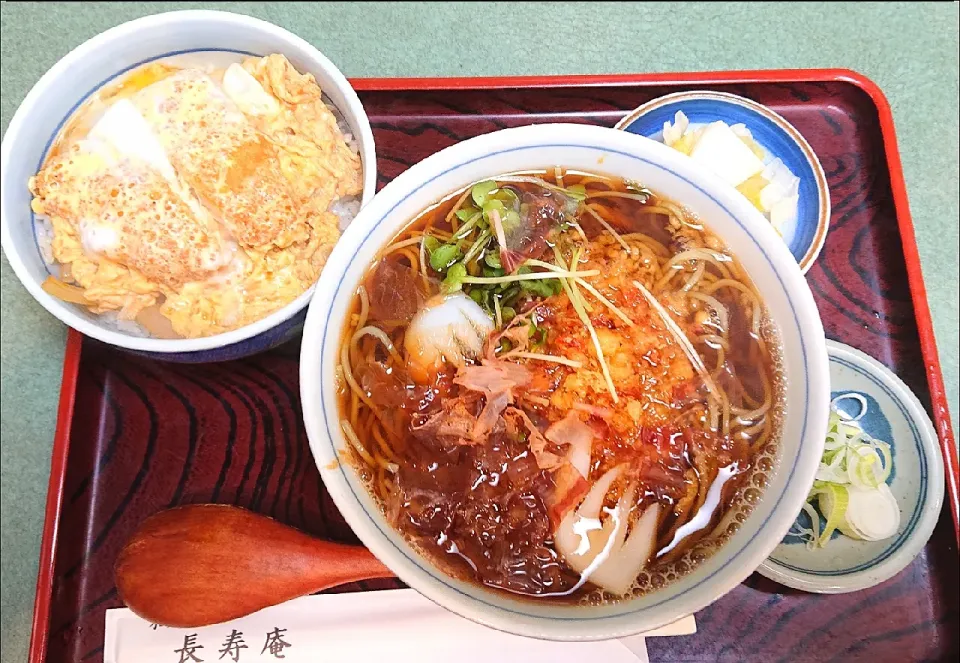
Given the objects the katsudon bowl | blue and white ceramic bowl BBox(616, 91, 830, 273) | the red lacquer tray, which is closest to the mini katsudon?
the katsudon bowl

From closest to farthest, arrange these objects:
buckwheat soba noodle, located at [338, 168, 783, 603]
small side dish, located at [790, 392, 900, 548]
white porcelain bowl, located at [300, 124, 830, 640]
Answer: white porcelain bowl, located at [300, 124, 830, 640] < buckwheat soba noodle, located at [338, 168, 783, 603] < small side dish, located at [790, 392, 900, 548]

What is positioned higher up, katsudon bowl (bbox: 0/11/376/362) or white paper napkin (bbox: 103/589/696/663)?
katsudon bowl (bbox: 0/11/376/362)

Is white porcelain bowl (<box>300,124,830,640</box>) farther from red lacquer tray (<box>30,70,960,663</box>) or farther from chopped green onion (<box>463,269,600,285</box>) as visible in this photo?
red lacquer tray (<box>30,70,960,663</box>)

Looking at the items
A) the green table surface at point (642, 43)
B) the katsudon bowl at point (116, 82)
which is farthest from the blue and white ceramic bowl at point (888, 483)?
the katsudon bowl at point (116, 82)

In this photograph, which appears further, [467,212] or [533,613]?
[467,212]

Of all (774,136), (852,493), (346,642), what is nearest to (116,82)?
(346,642)

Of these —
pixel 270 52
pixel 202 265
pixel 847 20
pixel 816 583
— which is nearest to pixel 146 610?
pixel 202 265

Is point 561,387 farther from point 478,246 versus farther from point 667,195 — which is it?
point 667,195
